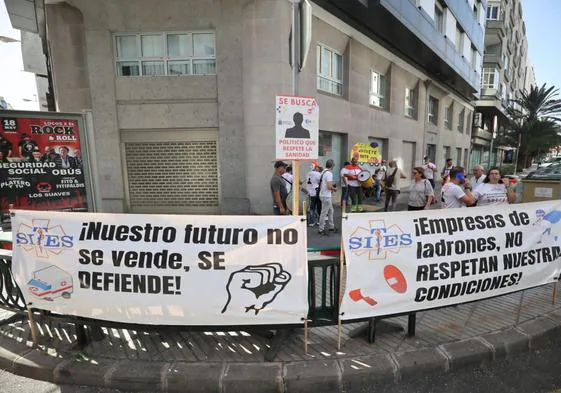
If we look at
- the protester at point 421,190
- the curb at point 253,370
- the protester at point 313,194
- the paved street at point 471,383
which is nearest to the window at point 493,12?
the protester at point 313,194

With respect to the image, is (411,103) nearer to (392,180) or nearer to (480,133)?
(392,180)

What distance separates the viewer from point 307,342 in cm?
296

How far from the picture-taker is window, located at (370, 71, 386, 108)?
13602mm

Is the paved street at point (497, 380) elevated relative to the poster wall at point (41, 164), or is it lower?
lower

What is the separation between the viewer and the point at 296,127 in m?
3.47

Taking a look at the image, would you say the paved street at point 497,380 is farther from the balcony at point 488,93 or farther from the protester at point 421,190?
the balcony at point 488,93

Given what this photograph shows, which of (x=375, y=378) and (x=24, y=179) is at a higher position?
(x=24, y=179)

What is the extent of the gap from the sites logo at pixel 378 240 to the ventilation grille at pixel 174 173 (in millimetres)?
7085

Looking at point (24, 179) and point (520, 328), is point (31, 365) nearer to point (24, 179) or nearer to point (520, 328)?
point (24, 179)

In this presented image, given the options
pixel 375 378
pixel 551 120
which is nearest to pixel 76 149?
pixel 375 378

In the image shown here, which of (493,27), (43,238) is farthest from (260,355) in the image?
(493,27)

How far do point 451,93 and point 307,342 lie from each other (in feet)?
81.3

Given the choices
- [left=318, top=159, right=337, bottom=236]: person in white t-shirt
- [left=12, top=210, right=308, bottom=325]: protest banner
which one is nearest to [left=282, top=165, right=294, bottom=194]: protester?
[left=318, top=159, right=337, bottom=236]: person in white t-shirt

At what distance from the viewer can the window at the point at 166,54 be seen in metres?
8.82
